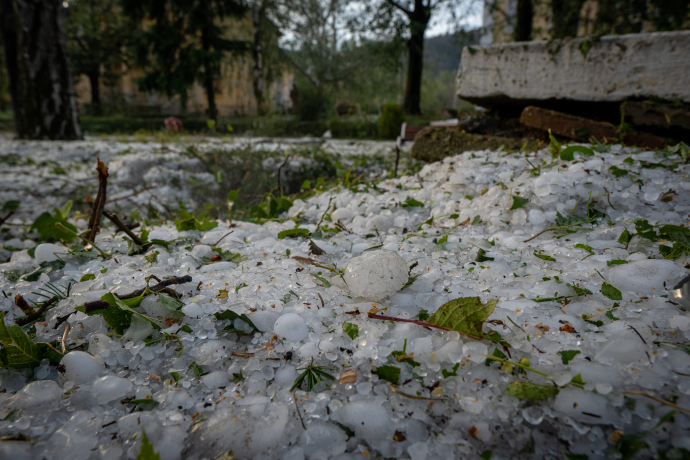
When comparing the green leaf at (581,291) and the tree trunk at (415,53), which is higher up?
the tree trunk at (415,53)

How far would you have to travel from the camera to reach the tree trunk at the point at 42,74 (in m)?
5.16

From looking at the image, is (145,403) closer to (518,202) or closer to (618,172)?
(518,202)

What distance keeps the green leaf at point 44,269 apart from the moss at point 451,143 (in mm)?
2737

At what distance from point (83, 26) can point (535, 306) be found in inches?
832

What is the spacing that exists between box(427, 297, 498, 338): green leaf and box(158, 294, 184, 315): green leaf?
0.62 metres

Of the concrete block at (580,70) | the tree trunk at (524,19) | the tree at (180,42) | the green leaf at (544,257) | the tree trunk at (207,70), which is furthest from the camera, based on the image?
the tree trunk at (207,70)

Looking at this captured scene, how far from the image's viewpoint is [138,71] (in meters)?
21.8

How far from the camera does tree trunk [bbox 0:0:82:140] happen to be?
5164mm

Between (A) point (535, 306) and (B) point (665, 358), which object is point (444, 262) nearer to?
(A) point (535, 306)

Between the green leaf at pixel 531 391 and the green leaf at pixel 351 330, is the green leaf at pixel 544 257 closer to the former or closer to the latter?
the green leaf at pixel 531 391

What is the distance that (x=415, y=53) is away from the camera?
10.2m

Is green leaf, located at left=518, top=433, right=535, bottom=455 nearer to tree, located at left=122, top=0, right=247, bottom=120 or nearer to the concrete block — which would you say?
the concrete block

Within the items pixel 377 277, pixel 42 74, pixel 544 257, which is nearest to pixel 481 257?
pixel 544 257

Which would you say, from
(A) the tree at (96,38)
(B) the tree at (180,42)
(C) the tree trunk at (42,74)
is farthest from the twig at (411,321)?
(A) the tree at (96,38)
